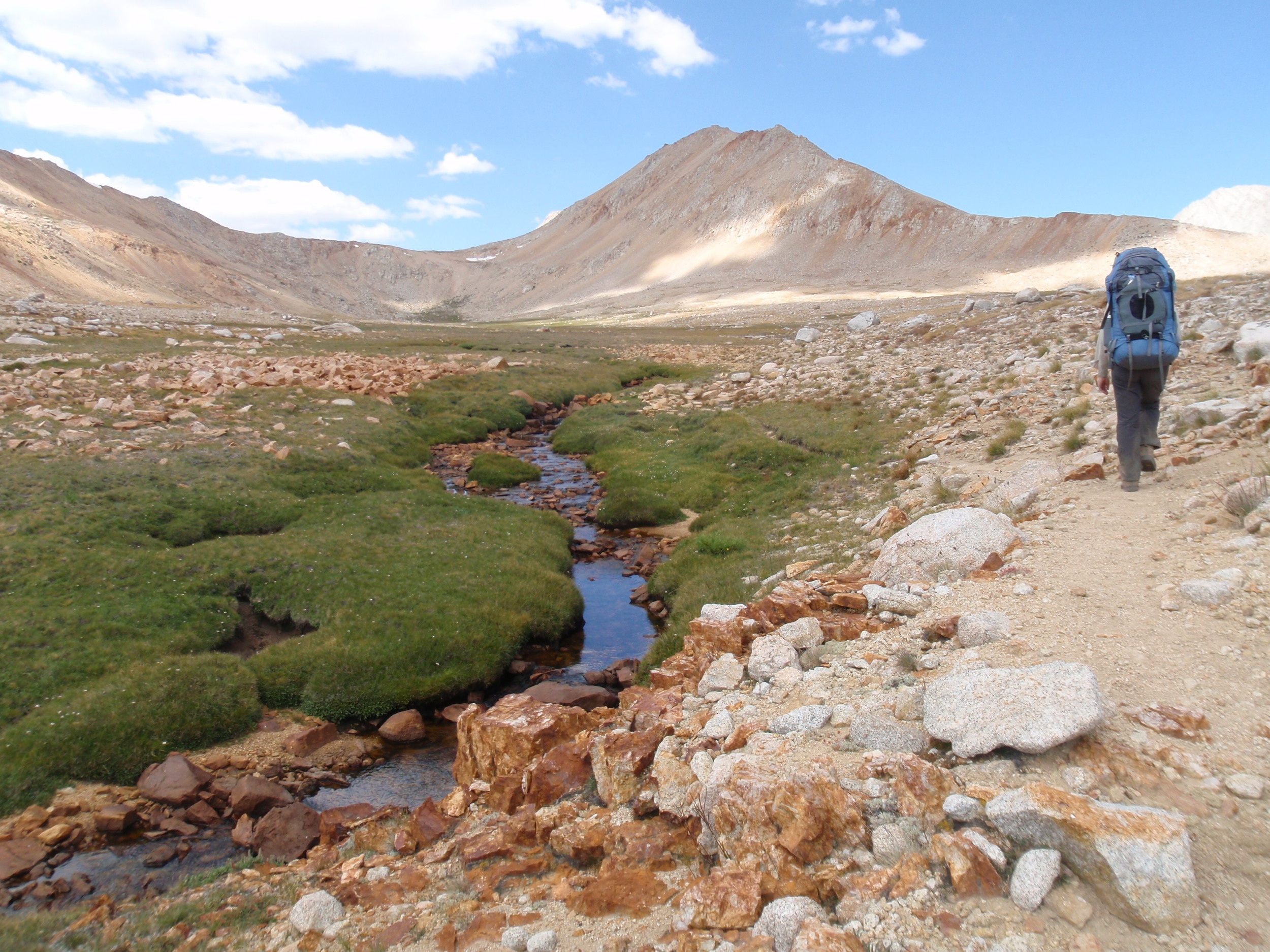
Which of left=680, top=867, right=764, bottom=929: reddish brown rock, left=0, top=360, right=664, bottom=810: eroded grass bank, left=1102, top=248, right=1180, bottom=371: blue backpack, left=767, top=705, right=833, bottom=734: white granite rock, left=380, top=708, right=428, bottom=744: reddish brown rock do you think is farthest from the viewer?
left=380, top=708, right=428, bottom=744: reddish brown rock

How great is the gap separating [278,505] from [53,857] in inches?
443

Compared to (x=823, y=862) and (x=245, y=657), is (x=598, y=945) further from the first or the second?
(x=245, y=657)

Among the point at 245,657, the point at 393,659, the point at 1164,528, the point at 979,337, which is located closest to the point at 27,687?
the point at 245,657

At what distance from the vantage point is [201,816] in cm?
942

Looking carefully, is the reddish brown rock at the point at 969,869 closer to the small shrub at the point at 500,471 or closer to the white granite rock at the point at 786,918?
the white granite rock at the point at 786,918

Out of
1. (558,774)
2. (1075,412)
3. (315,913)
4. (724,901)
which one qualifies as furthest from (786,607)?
(1075,412)

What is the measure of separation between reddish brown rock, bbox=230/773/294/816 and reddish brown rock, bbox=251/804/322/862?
0.57 metres

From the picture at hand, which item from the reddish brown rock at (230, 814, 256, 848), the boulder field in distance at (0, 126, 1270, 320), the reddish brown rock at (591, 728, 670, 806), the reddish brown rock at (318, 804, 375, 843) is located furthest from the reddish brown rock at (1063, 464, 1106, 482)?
the boulder field in distance at (0, 126, 1270, 320)

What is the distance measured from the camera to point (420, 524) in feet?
63.0

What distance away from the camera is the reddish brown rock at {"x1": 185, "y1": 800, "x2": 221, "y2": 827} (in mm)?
9398

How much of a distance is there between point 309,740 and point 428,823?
165 inches

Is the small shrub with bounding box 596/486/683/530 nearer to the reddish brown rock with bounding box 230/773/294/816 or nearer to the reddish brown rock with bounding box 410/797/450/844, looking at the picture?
the reddish brown rock with bounding box 230/773/294/816

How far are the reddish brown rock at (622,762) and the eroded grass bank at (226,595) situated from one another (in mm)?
5979

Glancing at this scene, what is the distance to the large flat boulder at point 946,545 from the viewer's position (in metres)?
9.36
